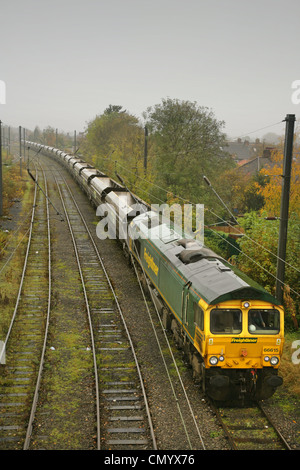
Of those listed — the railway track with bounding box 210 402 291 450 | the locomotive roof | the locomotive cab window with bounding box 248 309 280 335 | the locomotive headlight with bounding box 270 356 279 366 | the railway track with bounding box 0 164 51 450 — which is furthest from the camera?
the locomotive headlight with bounding box 270 356 279 366

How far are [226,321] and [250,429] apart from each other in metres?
2.55

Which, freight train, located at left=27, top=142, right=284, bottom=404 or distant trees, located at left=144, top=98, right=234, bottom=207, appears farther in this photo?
distant trees, located at left=144, top=98, right=234, bottom=207

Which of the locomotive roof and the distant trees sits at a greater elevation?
the distant trees

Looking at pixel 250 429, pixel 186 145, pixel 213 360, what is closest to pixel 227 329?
pixel 213 360

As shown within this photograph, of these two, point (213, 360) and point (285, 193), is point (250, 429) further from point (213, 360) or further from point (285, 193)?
point (285, 193)

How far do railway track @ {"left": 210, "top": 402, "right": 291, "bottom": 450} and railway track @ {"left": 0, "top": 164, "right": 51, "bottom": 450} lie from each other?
180 inches

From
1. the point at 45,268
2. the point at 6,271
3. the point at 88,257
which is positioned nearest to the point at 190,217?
the point at 88,257

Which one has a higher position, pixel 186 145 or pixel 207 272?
pixel 186 145

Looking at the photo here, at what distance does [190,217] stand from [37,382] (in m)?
19.6

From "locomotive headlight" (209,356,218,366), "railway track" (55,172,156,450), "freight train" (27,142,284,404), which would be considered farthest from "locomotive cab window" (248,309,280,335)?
"railway track" (55,172,156,450)

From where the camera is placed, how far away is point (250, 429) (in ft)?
33.8

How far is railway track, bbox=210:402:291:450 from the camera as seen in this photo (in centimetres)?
972

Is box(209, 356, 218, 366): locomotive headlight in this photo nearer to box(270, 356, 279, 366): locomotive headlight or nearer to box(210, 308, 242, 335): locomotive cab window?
box(210, 308, 242, 335): locomotive cab window
